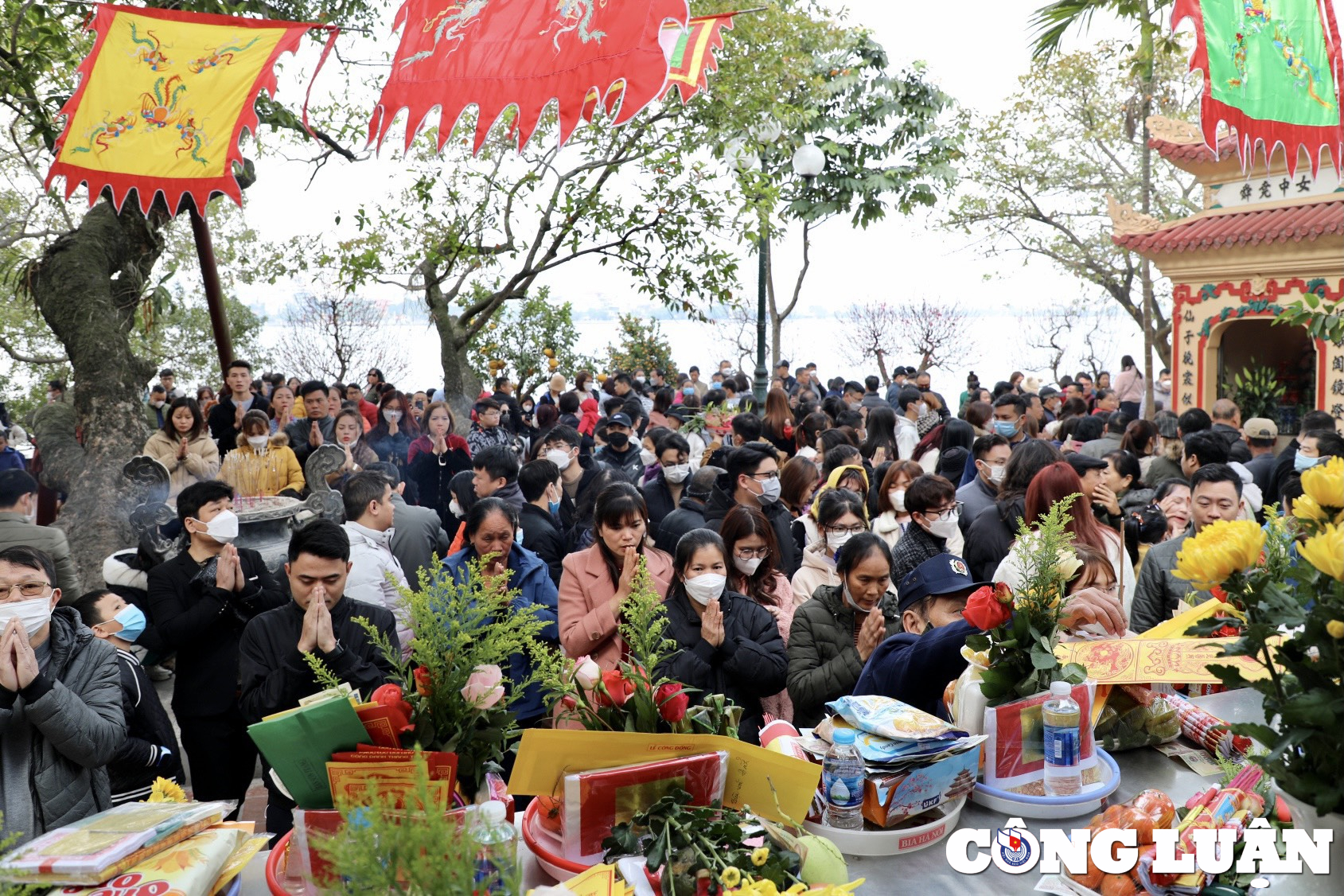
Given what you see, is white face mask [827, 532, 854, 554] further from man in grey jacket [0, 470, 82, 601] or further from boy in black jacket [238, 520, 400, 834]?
man in grey jacket [0, 470, 82, 601]

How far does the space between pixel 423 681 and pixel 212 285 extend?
8.30 m

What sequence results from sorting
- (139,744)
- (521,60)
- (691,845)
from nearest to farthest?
1. (691,845)
2. (139,744)
3. (521,60)

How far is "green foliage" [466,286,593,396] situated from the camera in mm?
18891

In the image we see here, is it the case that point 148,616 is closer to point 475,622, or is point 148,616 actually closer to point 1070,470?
point 475,622

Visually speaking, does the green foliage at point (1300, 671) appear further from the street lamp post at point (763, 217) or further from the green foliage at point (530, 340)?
the green foliage at point (530, 340)

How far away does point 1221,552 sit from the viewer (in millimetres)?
1845

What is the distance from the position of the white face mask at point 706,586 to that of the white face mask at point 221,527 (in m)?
1.80

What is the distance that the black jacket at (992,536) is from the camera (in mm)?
4945

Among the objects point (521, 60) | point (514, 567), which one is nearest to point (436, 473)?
point (514, 567)

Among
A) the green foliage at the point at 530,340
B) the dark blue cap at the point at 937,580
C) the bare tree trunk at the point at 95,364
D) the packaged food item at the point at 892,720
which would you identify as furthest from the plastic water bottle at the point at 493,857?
the green foliage at the point at 530,340

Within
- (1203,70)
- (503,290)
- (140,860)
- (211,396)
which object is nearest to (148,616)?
(140,860)

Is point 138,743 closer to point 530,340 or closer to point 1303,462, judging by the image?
point 1303,462

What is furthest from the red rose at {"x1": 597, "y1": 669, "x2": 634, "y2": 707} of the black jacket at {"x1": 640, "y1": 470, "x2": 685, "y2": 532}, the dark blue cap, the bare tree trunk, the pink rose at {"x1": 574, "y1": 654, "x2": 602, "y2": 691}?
the bare tree trunk

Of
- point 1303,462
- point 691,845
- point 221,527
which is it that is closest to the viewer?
point 691,845
